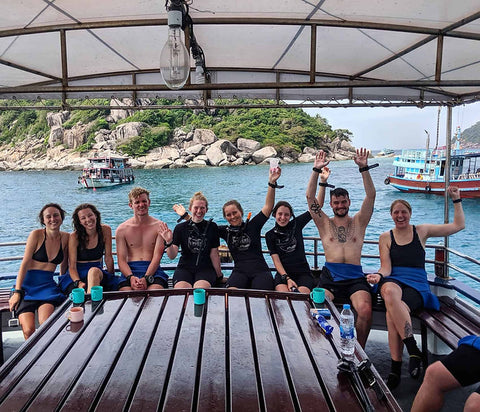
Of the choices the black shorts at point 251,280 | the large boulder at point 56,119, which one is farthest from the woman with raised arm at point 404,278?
the large boulder at point 56,119

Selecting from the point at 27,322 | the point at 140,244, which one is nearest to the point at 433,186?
the point at 140,244

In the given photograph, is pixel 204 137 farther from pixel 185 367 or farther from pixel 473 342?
pixel 185 367

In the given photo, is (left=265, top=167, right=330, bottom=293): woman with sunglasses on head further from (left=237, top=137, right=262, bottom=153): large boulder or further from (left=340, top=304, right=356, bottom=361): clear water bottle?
(left=237, top=137, right=262, bottom=153): large boulder

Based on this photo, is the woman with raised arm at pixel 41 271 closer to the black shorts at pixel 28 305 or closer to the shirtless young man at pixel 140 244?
the black shorts at pixel 28 305

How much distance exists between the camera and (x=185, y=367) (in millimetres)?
1938

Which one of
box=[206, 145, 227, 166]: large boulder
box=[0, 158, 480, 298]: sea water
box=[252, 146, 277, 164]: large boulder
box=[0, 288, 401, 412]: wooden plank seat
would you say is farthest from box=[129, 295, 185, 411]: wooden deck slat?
box=[206, 145, 227, 166]: large boulder

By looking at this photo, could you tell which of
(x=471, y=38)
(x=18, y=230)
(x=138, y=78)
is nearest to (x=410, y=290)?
(x=471, y=38)

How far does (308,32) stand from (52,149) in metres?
71.6

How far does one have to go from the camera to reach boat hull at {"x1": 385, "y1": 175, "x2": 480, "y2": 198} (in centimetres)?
3169

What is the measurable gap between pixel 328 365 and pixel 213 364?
1.91 feet

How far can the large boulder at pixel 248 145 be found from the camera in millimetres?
59622

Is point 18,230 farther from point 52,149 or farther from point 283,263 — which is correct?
point 52,149

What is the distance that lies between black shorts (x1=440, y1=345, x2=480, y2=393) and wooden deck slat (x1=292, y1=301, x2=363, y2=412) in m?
0.68

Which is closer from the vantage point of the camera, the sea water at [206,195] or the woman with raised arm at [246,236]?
the woman with raised arm at [246,236]
